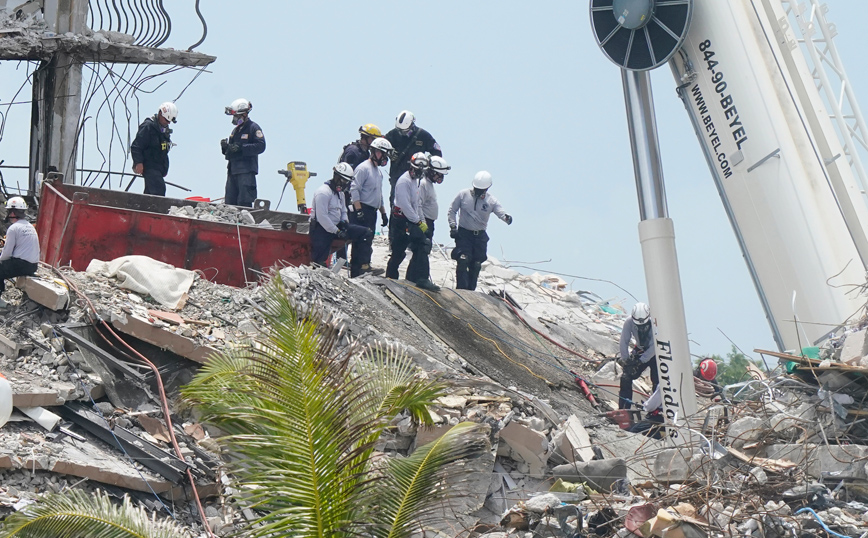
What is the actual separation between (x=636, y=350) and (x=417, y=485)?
7186 mm

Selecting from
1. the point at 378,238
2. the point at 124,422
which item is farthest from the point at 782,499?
the point at 378,238

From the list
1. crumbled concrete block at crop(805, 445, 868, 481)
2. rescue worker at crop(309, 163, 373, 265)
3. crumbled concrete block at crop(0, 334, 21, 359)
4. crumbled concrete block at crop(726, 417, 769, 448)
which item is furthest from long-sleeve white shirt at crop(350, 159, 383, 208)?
crumbled concrete block at crop(805, 445, 868, 481)

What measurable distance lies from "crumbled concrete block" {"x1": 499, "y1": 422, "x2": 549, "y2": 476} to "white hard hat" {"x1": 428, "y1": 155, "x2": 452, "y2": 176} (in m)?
4.82

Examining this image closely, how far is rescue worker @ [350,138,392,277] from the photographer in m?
14.5

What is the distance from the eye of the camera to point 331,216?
14039mm

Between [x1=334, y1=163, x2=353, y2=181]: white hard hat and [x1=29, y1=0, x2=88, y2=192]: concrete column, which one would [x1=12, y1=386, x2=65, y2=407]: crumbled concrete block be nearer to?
[x1=334, y1=163, x2=353, y2=181]: white hard hat

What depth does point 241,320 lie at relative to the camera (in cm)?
1256

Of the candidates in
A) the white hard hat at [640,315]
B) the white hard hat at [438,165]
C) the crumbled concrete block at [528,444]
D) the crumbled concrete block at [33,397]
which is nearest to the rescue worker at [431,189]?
Answer: the white hard hat at [438,165]

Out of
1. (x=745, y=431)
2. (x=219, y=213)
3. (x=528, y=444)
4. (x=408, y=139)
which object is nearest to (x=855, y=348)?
(x=745, y=431)

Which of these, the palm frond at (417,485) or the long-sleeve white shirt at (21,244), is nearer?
the palm frond at (417,485)

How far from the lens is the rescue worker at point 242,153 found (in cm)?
1573

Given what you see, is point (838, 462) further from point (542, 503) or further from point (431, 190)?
point (431, 190)

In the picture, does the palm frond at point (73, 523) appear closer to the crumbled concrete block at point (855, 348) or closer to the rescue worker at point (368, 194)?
the crumbled concrete block at point (855, 348)

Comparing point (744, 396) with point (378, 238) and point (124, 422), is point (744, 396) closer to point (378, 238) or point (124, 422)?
point (124, 422)
